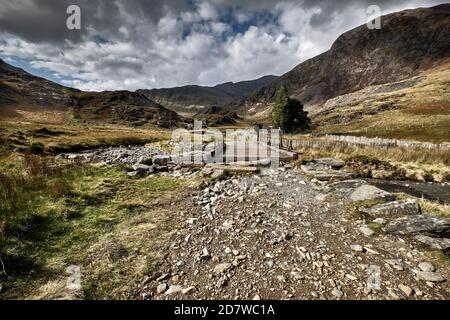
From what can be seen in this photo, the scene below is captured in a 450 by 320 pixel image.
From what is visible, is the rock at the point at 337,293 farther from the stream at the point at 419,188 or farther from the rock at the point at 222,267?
the stream at the point at 419,188

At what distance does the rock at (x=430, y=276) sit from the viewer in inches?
219

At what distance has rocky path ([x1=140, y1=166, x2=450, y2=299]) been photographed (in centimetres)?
534

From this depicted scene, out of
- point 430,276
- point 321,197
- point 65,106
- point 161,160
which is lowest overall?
point 430,276

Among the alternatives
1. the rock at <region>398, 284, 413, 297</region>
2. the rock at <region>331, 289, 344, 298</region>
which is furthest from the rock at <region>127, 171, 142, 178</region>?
the rock at <region>398, 284, 413, 297</region>

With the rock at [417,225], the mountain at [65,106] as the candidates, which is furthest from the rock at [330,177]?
the mountain at [65,106]

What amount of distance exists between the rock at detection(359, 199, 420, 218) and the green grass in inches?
286

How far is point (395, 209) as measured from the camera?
8719mm

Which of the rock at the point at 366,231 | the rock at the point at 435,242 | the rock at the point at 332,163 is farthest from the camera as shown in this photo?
the rock at the point at 332,163

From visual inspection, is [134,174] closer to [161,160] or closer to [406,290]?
[161,160]

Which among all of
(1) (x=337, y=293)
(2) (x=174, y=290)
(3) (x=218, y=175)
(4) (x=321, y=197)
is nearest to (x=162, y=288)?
(2) (x=174, y=290)

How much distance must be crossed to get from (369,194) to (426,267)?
4.46 metres

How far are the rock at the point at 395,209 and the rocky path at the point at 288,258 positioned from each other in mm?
711
